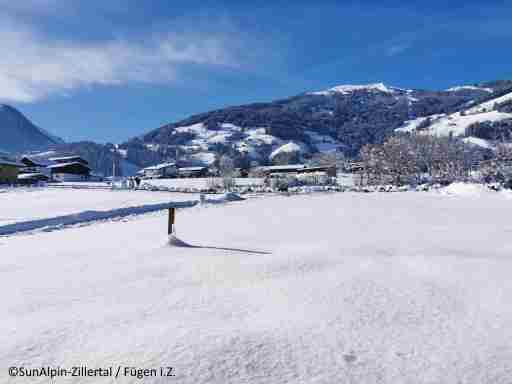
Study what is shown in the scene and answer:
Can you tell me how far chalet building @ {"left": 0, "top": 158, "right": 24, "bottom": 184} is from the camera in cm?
5322

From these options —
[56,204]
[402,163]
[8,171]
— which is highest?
[402,163]

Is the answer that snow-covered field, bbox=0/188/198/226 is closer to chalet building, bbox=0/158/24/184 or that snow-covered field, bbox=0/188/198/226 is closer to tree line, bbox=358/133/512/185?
chalet building, bbox=0/158/24/184

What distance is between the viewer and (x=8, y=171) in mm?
54125

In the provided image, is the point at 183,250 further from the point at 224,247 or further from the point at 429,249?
the point at 429,249

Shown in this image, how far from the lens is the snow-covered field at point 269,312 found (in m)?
2.63

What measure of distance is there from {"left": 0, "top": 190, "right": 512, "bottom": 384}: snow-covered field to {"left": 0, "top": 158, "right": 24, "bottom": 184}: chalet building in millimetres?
55432

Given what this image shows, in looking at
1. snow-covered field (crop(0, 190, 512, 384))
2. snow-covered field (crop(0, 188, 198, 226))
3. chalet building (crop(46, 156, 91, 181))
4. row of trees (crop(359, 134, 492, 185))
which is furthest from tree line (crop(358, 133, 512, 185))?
chalet building (crop(46, 156, 91, 181))

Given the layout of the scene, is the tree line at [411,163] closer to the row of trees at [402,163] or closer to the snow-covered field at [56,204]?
the row of trees at [402,163]

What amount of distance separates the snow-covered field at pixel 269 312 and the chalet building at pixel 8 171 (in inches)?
2182

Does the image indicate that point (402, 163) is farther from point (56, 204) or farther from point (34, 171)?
point (34, 171)

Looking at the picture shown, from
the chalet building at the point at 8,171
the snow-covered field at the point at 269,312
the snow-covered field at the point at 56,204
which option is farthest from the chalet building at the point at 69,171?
the snow-covered field at the point at 269,312

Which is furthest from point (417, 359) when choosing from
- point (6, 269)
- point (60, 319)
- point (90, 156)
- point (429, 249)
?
point (90, 156)

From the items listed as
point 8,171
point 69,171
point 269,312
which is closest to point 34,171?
point 69,171

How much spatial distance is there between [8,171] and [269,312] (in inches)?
2400
